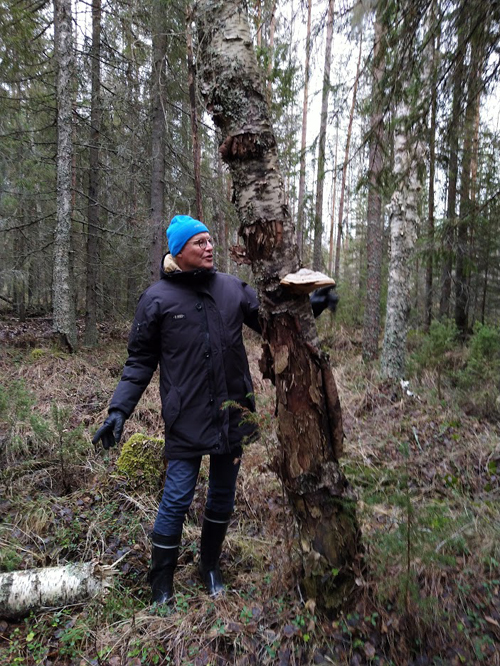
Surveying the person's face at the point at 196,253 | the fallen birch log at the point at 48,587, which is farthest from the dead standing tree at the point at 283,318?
the fallen birch log at the point at 48,587

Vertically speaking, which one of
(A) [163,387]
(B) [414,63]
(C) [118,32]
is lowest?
(A) [163,387]

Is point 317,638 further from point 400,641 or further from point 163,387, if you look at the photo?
point 163,387

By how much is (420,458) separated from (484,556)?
1.81 metres

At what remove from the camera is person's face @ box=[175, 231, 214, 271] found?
254cm

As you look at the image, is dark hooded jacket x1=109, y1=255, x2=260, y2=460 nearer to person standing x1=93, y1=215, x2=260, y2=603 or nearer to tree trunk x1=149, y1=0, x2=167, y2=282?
person standing x1=93, y1=215, x2=260, y2=603

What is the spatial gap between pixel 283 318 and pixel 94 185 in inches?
378

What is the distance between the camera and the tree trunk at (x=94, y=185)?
9.03 metres

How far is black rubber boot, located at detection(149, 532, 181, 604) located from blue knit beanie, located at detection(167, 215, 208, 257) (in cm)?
181

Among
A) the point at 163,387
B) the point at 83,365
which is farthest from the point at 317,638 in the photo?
the point at 83,365

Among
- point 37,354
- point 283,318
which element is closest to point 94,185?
point 37,354

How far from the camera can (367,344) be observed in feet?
28.1

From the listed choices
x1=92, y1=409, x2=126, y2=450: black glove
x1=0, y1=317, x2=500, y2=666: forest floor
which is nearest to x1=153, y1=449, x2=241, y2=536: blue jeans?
x1=0, y1=317, x2=500, y2=666: forest floor

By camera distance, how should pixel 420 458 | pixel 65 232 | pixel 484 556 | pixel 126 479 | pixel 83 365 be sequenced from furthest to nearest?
pixel 65 232
pixel 83 365
pixel 420 458
pixel 126 479
pixel 484 556

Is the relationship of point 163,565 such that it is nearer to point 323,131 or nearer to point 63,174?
point 323,131
